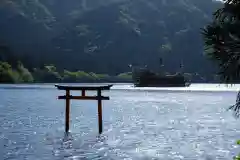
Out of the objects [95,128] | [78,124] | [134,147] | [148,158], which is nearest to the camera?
[148,158]

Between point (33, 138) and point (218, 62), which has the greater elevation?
point (218, 62)

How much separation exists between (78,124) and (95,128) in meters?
5.55

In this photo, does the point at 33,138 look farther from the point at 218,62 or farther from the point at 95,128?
the point at 218,62

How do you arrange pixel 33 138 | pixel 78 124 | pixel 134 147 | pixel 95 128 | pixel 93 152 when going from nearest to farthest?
pixel 93 152, pixel 134 147, pixel 33 138, pixel 95 128, pixel 78 124

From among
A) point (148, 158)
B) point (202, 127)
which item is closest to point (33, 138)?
point (148, 158)

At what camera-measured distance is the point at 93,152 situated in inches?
1359

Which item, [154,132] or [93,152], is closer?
[93,152]

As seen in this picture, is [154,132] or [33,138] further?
[154,132]

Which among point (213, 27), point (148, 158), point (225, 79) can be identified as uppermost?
point (213, 27)

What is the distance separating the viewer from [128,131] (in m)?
50.0

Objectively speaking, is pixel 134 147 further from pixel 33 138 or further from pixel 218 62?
pixel 218 62

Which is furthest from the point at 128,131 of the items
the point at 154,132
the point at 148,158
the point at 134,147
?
the point at 148,158

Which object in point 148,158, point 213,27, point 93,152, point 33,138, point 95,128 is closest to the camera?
point 213,27

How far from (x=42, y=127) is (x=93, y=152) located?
1916 centimetres
